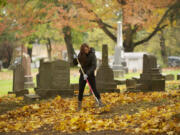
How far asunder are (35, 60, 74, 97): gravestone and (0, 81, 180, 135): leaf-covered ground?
59.7 inches

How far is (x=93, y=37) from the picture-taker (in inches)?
1934

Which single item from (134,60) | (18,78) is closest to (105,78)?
(18,78)

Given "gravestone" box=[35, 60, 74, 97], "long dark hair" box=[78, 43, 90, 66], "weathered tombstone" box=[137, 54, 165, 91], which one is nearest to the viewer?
"long dark hair" box=[78, 43, 90, 66]

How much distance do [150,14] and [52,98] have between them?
15104mm

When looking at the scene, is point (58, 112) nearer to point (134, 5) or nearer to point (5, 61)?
point (134, 5)

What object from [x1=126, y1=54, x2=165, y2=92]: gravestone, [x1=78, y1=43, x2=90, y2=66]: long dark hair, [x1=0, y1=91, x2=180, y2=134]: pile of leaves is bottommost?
[x1=0, y1=91, x2=180, y2=134]: pile of leaves

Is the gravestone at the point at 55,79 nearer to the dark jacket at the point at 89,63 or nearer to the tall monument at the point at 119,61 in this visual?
the dark jacket at the point at 89,63

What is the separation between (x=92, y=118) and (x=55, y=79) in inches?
202

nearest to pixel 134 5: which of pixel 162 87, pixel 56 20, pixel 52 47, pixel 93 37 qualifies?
pixel 56 20

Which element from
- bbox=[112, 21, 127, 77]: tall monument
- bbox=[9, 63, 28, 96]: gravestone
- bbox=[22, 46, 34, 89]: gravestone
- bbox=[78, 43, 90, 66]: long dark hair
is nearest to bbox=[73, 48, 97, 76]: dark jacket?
bbox=[78, 43, 90, 66]: long dark hair

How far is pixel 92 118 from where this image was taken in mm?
7855

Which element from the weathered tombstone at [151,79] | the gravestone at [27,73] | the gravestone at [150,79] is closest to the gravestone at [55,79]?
the gravestone at [150,79]

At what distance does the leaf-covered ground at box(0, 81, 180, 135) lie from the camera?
641 cm

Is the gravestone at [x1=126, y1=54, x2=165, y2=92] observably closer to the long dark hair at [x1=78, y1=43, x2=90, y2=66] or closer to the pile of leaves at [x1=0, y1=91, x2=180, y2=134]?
the pile of leaves at [x1=0, y1=91, x2=180, y2=134]
